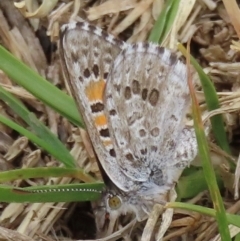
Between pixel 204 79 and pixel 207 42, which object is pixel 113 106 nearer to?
pixel 204 79

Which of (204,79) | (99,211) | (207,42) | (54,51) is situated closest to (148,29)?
(207,42)

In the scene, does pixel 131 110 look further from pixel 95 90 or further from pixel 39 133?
pixel 39 133

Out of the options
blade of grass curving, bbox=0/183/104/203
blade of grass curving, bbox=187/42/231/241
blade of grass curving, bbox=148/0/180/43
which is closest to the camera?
blade of grass curving, bbox=187/42/231/241

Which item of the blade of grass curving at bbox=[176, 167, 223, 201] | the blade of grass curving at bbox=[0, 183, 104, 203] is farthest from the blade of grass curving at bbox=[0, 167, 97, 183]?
the blade of grass curving at bbox=[176, 167, 223, 201]

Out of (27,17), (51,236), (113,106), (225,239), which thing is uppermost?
(27,17)

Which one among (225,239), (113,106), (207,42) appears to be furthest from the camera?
(207,42)

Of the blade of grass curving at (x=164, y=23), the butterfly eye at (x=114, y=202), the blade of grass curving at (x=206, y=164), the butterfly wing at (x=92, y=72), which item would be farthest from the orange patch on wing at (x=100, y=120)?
the blade of grass curving at (x=206, y=164)

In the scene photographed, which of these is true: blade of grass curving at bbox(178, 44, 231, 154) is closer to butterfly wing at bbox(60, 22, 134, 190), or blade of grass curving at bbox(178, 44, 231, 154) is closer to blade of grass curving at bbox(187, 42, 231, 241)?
butterfly wing at bbox(60, 22, 134, 190)
